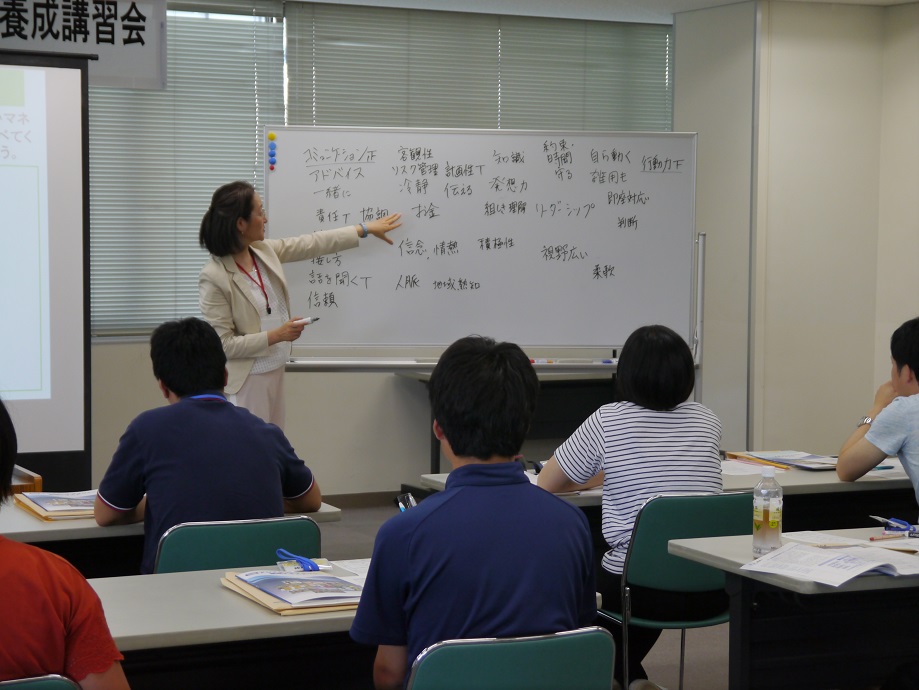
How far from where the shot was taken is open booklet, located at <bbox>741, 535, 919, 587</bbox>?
2.09 meters

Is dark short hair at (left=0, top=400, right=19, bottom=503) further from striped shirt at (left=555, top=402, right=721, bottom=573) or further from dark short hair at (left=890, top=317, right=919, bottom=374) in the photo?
dark short hair at (left=890, top=317, right=919, bottom=374)

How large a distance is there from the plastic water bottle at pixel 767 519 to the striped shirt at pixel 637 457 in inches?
20.0

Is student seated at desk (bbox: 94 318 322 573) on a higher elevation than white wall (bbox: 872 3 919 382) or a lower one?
lower

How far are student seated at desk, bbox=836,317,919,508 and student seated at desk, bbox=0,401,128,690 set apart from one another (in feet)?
7.19

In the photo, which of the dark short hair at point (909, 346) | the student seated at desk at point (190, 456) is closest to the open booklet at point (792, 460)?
the dark short hair at point (909, 346)

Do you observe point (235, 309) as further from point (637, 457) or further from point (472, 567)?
point (472, 567)

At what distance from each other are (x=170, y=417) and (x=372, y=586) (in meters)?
1.08

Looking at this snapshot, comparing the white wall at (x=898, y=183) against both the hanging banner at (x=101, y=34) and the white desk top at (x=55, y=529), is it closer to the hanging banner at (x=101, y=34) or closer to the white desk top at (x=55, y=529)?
the hanging banner at (x=101, y=34)

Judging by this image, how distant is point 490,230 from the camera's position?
509cm

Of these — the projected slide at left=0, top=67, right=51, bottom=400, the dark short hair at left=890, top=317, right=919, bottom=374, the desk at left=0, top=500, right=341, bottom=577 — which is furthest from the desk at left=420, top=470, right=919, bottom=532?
the projected slide at left=0, top=67, right=51, bottom=400

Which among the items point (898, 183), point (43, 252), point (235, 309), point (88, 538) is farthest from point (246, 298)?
point (898, 183)

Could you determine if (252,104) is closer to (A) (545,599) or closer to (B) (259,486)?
(B) (259,486)

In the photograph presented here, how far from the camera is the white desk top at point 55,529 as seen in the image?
2.60 metres

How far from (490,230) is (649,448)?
242cm
